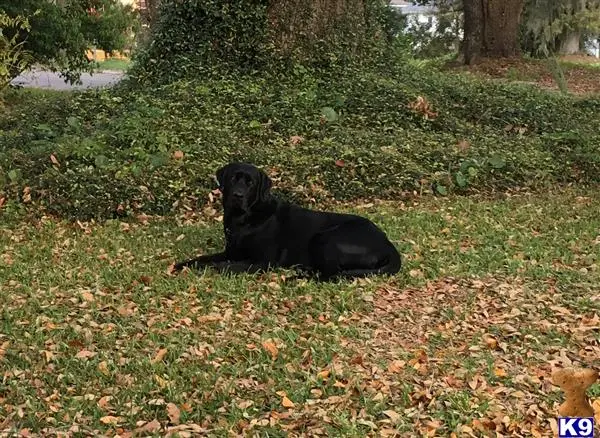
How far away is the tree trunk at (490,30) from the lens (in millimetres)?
20672

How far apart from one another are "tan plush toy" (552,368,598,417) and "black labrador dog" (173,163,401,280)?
2.34 meters

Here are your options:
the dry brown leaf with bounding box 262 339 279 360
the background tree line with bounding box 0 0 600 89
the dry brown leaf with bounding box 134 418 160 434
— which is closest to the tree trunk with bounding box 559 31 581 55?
the background tree line with bounding box 0 0 600 89

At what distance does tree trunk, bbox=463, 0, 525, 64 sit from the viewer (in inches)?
814

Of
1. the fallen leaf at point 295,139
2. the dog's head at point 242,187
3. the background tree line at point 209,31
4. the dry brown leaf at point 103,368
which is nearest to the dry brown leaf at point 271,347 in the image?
the dry brown leaf at point 103,368

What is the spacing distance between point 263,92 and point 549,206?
14.5ft

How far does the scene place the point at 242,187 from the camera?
18.3ft

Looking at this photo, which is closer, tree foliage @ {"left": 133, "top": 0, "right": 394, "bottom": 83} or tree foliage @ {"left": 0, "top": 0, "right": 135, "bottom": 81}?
tree foliage @ {"left": 133, "top": 0, "right": 394, "bottom": 83}

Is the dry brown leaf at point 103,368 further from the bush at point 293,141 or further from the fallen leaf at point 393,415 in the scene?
the bush at point 293,141

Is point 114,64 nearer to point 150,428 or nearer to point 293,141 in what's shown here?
point 293,141

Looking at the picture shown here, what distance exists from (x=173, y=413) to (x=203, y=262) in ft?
7.60

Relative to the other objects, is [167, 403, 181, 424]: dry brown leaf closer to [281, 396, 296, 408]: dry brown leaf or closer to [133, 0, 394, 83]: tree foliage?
[281, 396, 296, 408]: dry brown leaf

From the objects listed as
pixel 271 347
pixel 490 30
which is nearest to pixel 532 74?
pixel 490 30

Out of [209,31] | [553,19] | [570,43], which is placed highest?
[553,19]

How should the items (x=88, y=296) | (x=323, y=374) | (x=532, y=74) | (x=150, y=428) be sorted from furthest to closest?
1. (x=532, y=74)
2. (x=88, y=296)
3. (x=323, y=374)
4. (x=150, y=428)
